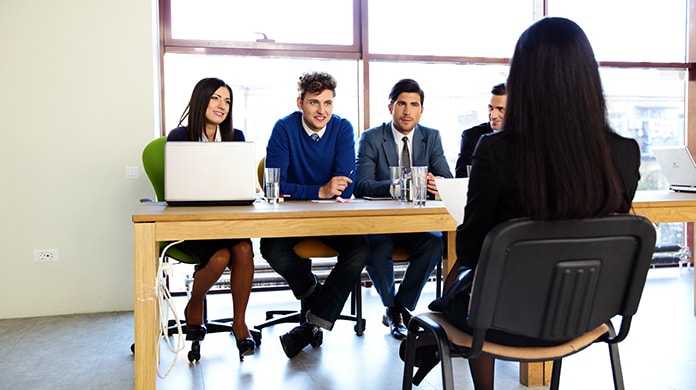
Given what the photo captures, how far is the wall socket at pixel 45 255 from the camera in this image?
3627mm

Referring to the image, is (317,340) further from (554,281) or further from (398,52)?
(398,52)

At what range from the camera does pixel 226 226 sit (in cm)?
209

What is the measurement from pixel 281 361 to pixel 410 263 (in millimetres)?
736

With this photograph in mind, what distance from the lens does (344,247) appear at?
2.84 metres

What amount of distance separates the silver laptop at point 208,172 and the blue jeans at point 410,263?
31.0 inches

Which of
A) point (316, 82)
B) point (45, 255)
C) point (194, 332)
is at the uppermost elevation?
point (316, 82)

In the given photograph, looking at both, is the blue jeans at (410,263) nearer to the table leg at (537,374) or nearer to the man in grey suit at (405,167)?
the man in grey suit at (405,167)

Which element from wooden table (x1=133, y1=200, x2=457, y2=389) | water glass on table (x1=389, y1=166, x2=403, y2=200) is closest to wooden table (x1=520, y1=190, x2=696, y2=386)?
wooden table (x1=133, y1=200, x2=457, y2=389)

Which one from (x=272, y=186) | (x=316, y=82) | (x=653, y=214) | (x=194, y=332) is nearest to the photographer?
(x=653, y=214)

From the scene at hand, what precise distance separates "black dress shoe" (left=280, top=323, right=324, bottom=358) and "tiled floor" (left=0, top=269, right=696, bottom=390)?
5 cm

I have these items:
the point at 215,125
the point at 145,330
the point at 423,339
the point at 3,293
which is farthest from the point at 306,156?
the point at 3,293

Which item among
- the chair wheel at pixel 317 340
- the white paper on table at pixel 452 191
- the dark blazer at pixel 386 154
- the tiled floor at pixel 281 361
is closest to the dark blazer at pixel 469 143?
the dark blazer at pixel 386 154

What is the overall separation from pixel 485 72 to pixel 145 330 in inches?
128

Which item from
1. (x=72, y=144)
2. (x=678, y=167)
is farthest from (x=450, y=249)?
(x=72, y=144)
